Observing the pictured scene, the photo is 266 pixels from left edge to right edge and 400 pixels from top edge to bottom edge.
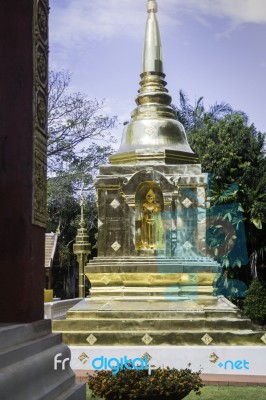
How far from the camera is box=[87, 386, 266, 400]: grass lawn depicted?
24.6 ft

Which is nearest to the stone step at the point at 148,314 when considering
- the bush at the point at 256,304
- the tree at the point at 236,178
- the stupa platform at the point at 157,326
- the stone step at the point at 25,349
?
the stupa platform at the point at 157,326

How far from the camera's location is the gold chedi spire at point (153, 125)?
12.7m

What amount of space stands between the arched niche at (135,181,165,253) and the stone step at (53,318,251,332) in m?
2.31

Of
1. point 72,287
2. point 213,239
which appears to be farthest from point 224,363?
point 72,287

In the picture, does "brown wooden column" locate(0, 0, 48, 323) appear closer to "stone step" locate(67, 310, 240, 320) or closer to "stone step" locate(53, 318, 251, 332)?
"stone step" locate(53, 318, 251, 332)

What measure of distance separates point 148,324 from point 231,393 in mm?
2474

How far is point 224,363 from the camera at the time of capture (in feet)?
30.8

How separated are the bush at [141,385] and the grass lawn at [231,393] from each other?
5.07 feet

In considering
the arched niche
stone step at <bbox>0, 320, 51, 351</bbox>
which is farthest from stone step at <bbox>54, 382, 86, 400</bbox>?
the arched niche

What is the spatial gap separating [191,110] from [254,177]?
809 centimetres

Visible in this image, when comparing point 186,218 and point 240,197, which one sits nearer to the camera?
point 186,218

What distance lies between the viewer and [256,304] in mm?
19766

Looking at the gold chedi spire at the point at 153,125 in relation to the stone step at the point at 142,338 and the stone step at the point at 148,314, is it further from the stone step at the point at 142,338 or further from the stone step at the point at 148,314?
the stone step at the point at 142,338

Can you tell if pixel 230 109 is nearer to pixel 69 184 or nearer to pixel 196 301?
pixel 69 184
